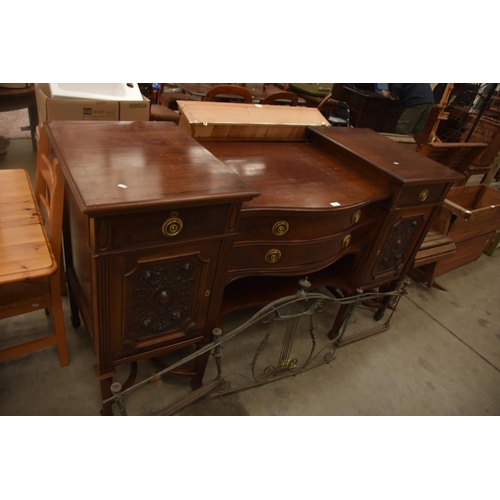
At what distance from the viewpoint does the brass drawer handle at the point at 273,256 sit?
143 cm

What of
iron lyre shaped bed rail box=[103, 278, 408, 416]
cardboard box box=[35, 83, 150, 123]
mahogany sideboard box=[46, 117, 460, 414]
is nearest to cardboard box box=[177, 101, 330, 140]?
mahogany sideboard box=[46, 117, 460, 414]

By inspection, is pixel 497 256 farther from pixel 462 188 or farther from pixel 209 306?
pixel 209 306

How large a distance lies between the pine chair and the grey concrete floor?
0.20 m

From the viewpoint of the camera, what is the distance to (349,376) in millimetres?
1911

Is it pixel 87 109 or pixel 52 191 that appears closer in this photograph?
pixel 52 191

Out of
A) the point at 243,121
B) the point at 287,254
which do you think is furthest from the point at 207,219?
the point at 243,121

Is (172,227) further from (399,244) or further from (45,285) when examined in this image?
(399,244)

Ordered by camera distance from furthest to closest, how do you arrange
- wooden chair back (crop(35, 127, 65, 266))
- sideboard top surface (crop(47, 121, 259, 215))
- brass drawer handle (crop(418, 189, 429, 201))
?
brass drawer handle (crop(418, 189, 429, 201)) < wooden chair back (crop(35, 127, 65, 266)) < sideboard top surface (crop(47, 121, 259, 215))

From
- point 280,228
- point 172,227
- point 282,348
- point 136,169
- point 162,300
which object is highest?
point 136,169

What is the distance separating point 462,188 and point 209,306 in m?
2.43

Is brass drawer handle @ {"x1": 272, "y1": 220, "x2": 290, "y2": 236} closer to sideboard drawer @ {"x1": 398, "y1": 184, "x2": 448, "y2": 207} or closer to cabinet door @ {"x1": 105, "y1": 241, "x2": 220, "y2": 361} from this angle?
cabinet door @ {"x1": 105, "y1": 241, "x2": 220, "y2": 361}

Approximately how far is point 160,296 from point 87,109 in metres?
1.37

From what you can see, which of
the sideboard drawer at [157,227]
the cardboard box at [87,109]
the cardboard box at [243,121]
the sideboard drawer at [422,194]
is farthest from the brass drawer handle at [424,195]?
the cardboard box at [87,109]

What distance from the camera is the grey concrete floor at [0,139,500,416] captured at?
158 centimetres
